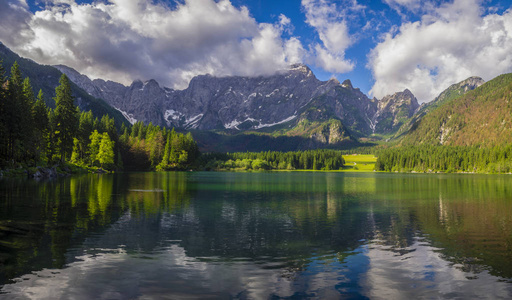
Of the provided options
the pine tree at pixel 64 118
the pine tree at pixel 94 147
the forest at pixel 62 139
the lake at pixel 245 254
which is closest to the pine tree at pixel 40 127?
the forest at pixel 62 139

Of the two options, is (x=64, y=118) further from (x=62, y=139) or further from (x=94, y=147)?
(x=94, y=147)

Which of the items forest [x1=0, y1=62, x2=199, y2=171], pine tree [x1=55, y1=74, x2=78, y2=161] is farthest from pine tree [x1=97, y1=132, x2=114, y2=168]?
pine tree [x1=55, y1=74, x2=78, y2=161]

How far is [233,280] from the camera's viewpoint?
17.4 m

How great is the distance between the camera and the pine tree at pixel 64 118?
110312 millimetres

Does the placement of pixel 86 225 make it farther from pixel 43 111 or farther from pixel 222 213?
pixel 43 111

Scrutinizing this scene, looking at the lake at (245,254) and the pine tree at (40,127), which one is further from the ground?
the pine tree at (40,127)

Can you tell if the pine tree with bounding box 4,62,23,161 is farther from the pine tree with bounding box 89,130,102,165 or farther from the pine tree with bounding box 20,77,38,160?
the pine tree with bounding box 89,130,102,165

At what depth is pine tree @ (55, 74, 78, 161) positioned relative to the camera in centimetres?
11031

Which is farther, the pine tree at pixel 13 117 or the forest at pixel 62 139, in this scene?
the forest at pixel 62 139

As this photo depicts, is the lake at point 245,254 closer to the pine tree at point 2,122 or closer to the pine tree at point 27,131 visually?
the pine tree at point 2,122

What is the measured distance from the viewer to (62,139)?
10988 centimetres

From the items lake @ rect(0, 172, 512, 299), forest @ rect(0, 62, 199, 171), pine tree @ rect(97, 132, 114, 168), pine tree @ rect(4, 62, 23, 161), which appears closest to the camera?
lake @ rect(0, 172, 512, 299)

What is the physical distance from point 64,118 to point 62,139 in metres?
7.75

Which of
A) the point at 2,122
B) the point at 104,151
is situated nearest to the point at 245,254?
the point at 2,122
